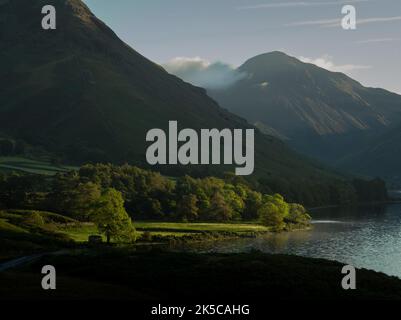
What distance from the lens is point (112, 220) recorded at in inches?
4828

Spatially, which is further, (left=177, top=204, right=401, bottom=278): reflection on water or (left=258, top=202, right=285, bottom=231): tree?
(left=258, top=202, right=285, bottom=231): tree

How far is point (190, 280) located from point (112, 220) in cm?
6119

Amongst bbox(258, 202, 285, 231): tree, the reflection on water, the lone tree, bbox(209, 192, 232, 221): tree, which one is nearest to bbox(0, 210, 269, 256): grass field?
bbox(258, 202, 285, 231): tree

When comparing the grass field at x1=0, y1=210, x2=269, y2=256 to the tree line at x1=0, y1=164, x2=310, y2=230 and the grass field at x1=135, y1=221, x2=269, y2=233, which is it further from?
the tree line at x1=0, y1=164, x2=310, y2=230

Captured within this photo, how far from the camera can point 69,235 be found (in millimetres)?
127625

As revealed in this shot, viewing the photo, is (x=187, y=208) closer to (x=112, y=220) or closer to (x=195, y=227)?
(x=195, y=227)

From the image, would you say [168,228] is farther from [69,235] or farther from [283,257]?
[283,257]

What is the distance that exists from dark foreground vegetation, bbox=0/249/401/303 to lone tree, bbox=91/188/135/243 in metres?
41.8

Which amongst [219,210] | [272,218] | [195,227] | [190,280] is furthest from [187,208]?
[190,280]

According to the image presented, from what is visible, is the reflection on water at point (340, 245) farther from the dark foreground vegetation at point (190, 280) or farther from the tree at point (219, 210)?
the dark foreground vegetation at point (190, 280)

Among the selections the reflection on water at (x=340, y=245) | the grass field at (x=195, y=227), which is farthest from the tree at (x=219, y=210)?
the reflection on water at (x=340, y=245)

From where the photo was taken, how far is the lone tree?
400ft
